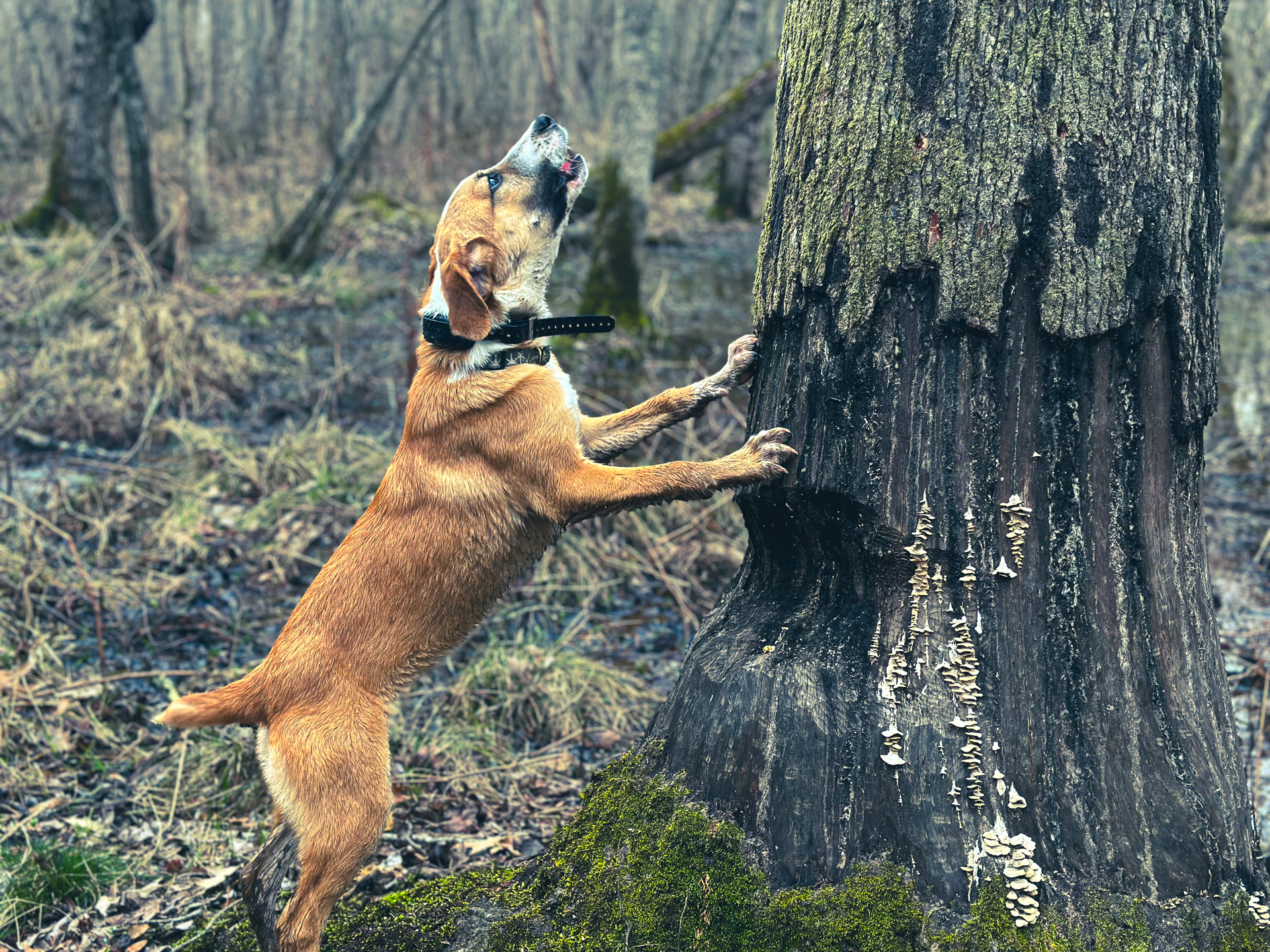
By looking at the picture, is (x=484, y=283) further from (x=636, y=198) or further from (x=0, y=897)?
(x=636, y=198)

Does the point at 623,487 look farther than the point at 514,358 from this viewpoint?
No

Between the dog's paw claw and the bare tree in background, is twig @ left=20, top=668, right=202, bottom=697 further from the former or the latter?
the bare tree in background

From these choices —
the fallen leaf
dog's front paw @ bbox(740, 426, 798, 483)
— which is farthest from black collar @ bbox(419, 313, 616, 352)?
the fallen leaf

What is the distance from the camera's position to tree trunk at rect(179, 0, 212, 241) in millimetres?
13383

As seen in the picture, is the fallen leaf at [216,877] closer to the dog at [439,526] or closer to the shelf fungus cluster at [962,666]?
the dog at [439,526]

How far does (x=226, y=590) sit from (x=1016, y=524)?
4.76 metres

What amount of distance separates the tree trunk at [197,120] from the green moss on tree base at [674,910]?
12.2 meters

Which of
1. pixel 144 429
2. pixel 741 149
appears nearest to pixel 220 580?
pixel 144 429

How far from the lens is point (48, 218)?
11.5 meters

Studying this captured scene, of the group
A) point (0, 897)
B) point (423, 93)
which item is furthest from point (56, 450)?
point (423, 93)

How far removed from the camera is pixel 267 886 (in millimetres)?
2814

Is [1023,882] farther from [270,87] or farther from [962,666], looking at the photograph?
[270,87]

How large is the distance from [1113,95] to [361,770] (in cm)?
263

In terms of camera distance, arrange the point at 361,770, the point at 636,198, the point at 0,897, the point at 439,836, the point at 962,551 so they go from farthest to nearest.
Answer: the point at 636,198 < the point at 439,836 < the point at 0,897 < the point at 361,770 < the point at 962,551
